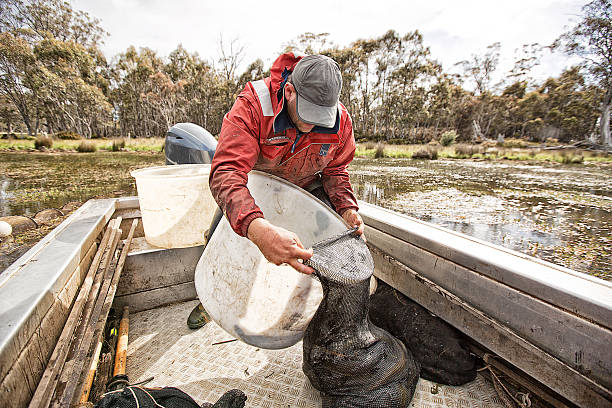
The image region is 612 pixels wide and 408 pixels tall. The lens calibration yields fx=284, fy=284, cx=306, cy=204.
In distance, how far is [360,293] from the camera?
1149 mm

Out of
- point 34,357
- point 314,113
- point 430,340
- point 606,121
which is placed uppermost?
point 606,121

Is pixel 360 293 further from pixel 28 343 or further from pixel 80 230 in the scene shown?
pixel 80 230

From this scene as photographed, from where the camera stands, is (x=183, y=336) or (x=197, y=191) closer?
(x=183, y=336)

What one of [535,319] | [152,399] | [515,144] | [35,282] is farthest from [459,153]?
[515,144]

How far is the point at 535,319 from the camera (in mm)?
1080

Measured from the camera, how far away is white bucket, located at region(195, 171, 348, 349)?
121cm

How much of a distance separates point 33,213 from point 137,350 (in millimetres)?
3366

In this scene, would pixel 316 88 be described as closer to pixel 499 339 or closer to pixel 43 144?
pixel 499 339

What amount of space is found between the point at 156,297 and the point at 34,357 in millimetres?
1186

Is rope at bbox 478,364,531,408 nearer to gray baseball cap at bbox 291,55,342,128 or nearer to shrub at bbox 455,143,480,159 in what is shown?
gray baseball cap at bbox 291,55,342,128

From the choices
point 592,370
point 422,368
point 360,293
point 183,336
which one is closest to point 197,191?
point 183,336

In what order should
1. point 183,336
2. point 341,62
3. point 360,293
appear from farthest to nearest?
point 341,62 → point 183,336 → point 360,293

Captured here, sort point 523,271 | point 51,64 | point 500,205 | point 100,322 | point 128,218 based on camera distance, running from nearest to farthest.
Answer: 1. point 523,271
2. point 100,322
3. point 128,218
4. point 500,205
5. point 51,64

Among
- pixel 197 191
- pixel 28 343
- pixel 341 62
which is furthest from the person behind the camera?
pixel 341 62
